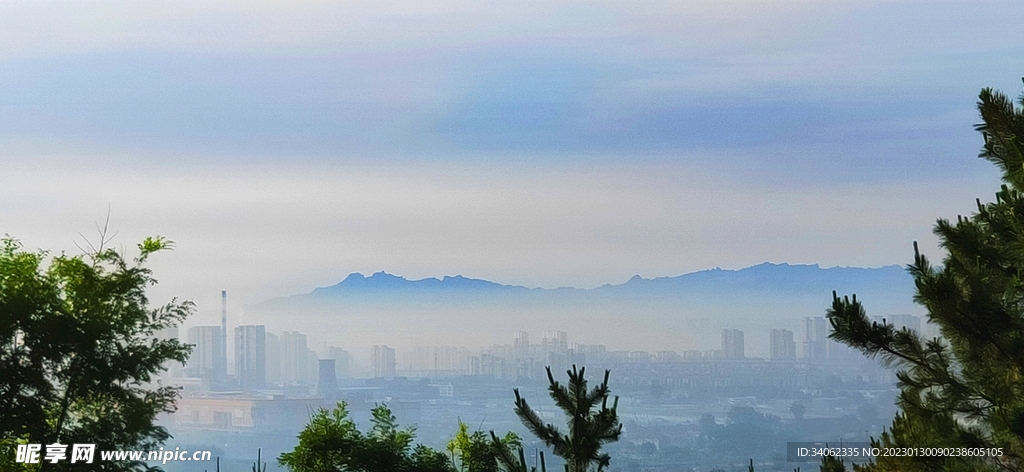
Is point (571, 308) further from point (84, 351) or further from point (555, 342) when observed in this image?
point (84, 351)

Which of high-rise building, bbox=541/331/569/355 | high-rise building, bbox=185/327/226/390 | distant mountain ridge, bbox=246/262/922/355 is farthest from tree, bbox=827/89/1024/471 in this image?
distant mountain ridge, bbox=246/262/922/355

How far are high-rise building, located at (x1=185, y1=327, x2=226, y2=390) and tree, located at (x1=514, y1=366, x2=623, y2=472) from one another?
19.2 meters

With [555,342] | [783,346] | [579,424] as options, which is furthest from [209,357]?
[579,424]

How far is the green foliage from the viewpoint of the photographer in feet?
34.1

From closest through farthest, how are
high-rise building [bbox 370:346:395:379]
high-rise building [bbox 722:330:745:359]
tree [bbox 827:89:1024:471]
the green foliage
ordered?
tree [bbox 827:89:1024:471], the green foliage, high-rise building [bbox 370:346:395:379], high-rise building [bbox 722:330:745:359]

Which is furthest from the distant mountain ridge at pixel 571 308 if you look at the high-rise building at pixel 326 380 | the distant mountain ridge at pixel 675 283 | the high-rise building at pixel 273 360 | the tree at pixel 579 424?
the tree at pixel 579 424

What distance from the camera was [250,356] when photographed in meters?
27.5

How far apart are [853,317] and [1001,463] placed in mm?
741

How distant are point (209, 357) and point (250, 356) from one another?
97.8 inches

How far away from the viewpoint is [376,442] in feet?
35.6

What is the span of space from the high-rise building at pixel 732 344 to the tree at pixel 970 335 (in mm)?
30983

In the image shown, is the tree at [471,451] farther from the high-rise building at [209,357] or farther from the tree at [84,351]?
the high-rise building at [209,357]

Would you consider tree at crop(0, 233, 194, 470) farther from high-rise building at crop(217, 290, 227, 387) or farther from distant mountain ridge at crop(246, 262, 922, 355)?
distant mountain ridge at crop(246, 262, 922, 355)

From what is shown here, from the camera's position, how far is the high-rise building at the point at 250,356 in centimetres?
2586
